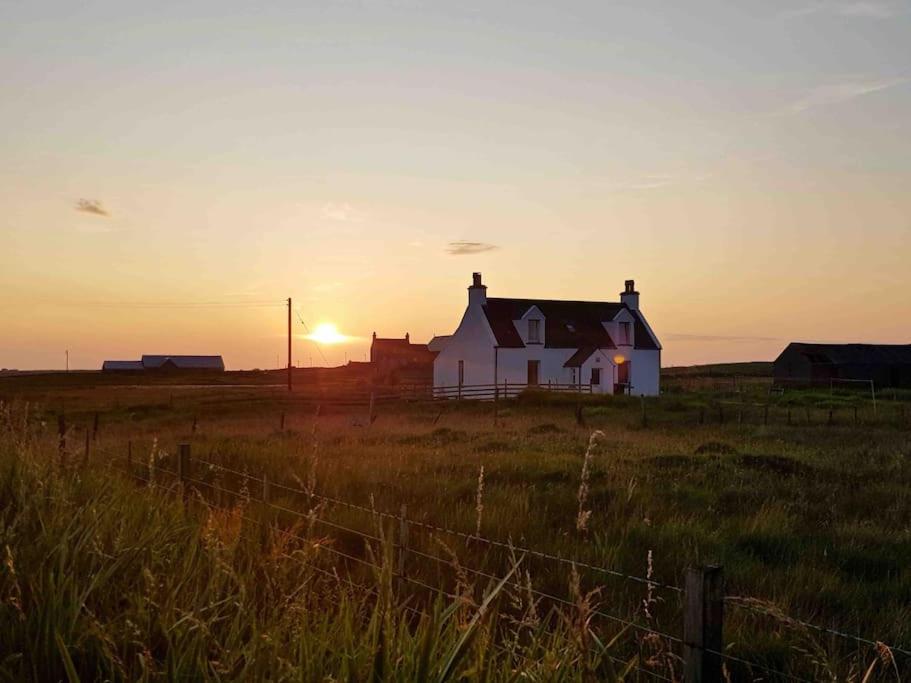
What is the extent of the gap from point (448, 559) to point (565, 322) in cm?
4566

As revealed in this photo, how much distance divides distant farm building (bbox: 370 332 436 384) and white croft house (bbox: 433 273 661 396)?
79.8 ft

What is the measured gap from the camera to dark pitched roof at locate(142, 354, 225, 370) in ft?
489

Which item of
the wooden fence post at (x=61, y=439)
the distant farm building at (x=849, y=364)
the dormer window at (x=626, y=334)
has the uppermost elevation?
the dormer window at (x=626, y=334)

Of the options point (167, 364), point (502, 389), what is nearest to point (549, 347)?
point (502, 389)

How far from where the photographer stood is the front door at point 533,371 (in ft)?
164

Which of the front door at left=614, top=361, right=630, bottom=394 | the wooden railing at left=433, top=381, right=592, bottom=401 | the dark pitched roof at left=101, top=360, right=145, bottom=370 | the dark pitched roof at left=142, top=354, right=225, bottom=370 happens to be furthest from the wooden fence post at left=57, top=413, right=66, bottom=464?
the dark pitched roof at left=101, top=360, right=145, bottom=370

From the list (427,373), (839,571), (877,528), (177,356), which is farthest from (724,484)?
(177,356)

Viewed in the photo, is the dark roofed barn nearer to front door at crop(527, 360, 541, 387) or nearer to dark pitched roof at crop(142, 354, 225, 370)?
dark pitched roof at crop(142, 354, 225, 370)

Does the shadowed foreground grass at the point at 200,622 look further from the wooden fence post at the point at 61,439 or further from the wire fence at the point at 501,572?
the wooden fence post at the point at 61,439

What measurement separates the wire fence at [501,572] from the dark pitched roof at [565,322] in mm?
36756

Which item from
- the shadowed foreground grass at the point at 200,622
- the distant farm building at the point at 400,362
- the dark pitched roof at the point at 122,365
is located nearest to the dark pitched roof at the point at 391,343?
the distant farm building at the point at 400,362

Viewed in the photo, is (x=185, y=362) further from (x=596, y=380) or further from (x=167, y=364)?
(x=596, y=380)

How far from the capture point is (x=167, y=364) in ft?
485

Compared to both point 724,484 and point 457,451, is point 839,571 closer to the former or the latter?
point 724,484
